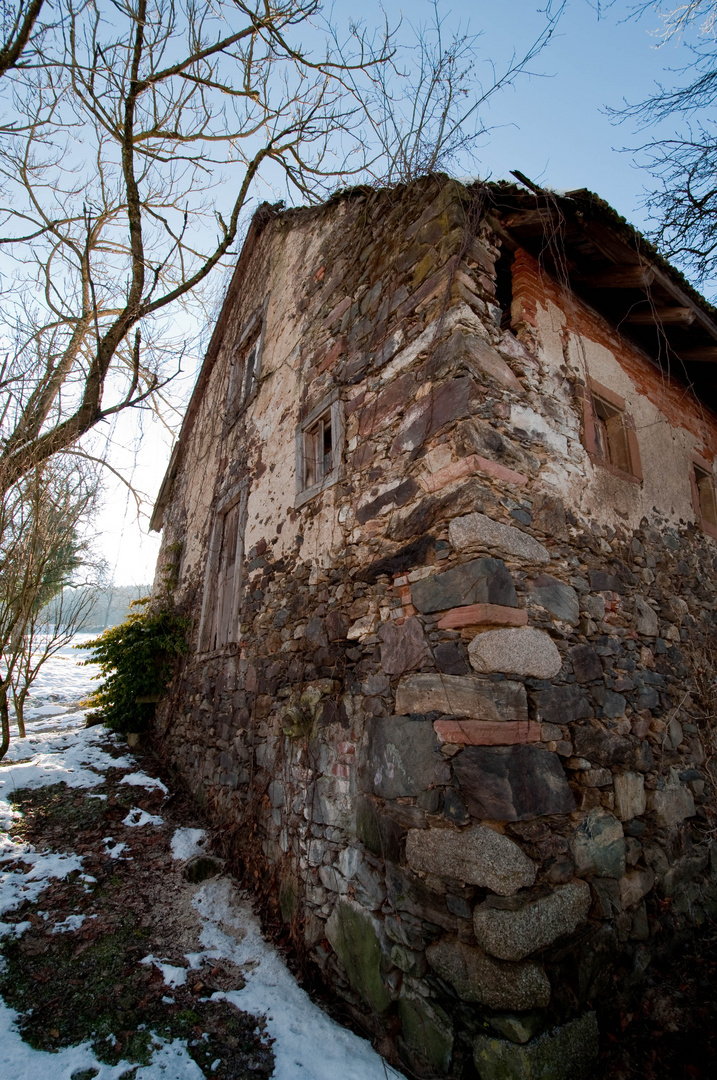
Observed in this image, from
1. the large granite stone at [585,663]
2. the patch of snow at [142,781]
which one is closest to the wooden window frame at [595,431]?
the large granite stone at [585,663]

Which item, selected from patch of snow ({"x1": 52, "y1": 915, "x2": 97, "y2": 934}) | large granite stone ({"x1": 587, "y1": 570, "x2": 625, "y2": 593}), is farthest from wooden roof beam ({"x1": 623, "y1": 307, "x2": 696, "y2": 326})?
patch of snow ({"x1": 52, "y1": 915, "x2": 97, "y2": 934})

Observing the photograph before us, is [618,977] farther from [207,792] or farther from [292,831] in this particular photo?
[207,792]

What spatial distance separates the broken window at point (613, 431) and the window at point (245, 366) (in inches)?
153

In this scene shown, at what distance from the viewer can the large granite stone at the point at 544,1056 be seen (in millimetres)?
2035

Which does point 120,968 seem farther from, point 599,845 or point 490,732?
point 599,845

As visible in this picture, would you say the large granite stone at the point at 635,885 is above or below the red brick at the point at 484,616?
below

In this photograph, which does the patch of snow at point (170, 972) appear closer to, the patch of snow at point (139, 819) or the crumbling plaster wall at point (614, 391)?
the patch of snow at point (139, 819)

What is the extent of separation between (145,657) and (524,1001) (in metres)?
6.46

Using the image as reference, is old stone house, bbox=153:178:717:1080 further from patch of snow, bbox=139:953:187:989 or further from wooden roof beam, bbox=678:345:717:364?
patch of snow, bbox=139:953:187:989

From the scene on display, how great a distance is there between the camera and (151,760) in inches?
259

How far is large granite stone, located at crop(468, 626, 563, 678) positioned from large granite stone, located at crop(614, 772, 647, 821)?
2.67ft

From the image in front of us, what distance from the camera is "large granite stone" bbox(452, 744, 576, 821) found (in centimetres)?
228

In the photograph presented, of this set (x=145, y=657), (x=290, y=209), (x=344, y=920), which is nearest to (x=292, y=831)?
(x=344, y=920)

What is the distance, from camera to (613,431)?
13.7 ft
